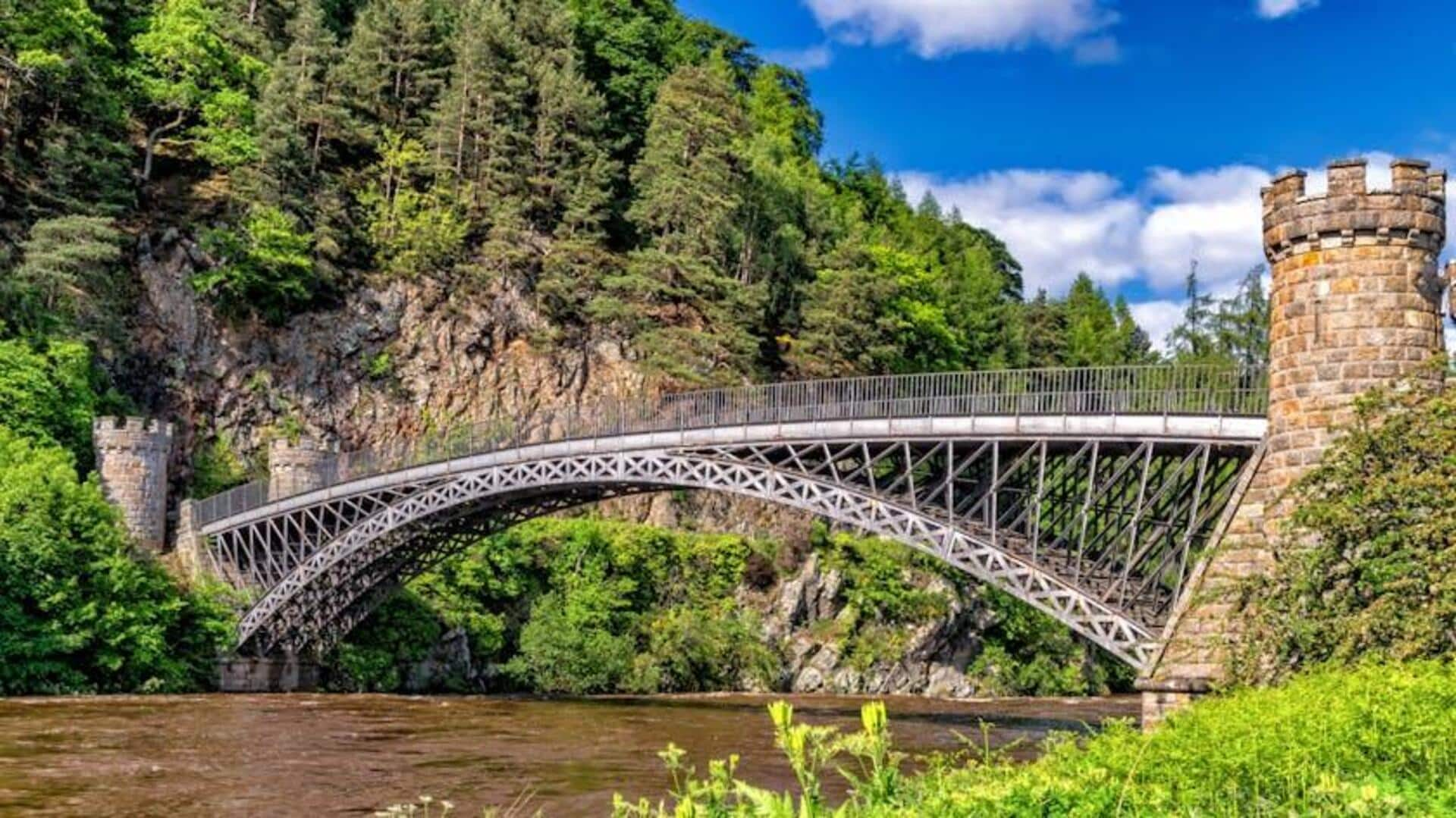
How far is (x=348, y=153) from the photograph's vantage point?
62812 mm

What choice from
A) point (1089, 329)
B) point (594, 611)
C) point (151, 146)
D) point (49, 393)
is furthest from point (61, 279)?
point (1089, 329)

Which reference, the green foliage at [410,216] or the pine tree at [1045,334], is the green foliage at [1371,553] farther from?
the pine tree at [1045,334]

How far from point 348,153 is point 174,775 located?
45.5 metres

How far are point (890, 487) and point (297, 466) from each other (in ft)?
77.1

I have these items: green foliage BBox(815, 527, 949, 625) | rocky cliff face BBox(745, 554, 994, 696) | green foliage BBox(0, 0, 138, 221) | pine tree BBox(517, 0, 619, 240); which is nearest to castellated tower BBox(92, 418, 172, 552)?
green foliage BBox(0, 0, 138, 221)

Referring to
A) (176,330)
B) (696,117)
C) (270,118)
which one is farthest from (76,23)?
(696,117)

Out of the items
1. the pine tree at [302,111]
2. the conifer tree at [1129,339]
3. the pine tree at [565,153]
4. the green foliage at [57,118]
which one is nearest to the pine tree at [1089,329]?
the conifer tree at [1129,339]

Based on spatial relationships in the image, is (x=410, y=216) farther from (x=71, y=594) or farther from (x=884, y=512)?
(x=884, y=512)

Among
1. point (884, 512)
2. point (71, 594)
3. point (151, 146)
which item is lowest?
point (71, 594)

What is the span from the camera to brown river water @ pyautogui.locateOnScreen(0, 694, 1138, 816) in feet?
63.5

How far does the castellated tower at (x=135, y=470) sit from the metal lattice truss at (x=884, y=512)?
226 cm

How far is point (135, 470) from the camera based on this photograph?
43.4m

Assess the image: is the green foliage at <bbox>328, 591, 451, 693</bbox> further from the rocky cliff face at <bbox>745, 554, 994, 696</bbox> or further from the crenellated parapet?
the crenellated parapet

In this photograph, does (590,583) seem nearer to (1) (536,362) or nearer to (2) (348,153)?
(1) (536,362)
